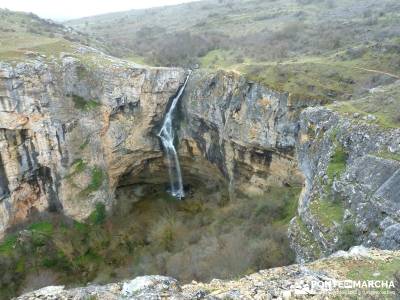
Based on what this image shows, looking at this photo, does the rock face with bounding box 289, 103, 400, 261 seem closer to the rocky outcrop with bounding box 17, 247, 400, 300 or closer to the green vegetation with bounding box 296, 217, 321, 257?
the green vegetation with bounding box 296, 217, 321, 257

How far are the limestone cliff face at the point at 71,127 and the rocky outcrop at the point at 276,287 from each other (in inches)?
792

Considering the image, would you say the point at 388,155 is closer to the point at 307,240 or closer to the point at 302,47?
the point at 307,240

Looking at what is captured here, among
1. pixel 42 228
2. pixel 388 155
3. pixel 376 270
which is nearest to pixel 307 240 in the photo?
pixel 388 155

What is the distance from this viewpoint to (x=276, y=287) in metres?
9.07

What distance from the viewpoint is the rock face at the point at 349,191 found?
1168 centimetres

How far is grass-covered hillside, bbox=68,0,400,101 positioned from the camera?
25078 mm

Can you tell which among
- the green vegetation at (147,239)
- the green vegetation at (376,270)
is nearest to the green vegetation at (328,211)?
the green vegetation at (376,270)

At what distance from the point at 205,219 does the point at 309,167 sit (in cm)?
1294

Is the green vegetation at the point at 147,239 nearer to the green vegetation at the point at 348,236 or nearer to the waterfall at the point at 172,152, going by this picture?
the waterfall at the point at 172,152

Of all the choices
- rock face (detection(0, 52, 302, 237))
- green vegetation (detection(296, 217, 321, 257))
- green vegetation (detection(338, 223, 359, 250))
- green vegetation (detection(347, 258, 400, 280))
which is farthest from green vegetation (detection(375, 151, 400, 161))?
rock face (detection(0, 52, 302, 237))

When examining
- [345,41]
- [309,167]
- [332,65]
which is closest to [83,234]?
[309,167]

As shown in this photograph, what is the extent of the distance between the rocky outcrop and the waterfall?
74.0 ft

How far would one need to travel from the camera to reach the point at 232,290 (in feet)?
30.3

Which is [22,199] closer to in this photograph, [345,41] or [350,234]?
[350,234]
